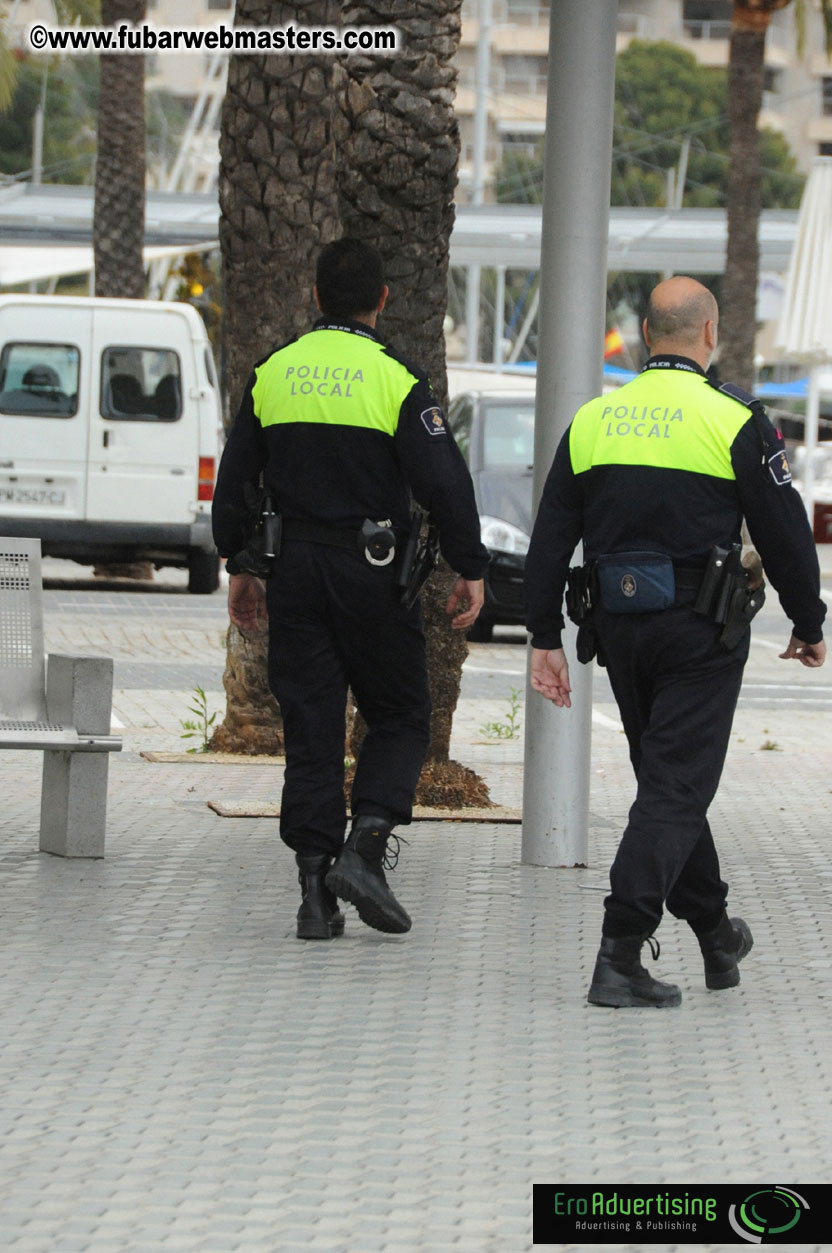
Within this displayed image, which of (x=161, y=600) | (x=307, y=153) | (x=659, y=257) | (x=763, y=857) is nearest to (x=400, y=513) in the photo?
(x=763, y=857)

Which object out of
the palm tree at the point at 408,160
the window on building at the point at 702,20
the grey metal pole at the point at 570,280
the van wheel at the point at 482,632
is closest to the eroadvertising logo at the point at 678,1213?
the grey metal pole at the point at 570,280

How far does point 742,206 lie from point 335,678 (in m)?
17.7

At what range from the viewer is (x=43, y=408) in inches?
748

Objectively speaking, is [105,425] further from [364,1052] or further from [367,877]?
[364,1052]

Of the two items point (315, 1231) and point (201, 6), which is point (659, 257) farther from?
point (201, 6)

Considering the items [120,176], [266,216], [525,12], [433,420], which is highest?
[525,12]

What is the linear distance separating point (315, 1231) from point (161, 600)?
15.5m

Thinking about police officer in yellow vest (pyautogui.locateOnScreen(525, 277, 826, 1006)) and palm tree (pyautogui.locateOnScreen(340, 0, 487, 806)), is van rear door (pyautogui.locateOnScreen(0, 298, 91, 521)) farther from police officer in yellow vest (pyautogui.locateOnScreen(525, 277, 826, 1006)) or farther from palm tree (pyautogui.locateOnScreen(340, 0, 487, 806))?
police officer in yellow vest (pyautogui.locateOnScreen(525, 277, 826, 1006))

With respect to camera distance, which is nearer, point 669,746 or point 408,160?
point 669,746

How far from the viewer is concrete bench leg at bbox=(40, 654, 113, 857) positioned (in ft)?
22.7

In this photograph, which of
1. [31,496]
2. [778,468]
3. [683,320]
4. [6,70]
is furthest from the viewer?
[6,70]

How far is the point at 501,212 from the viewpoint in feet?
133

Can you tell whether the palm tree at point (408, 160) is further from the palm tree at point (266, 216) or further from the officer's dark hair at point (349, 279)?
the officer's dark hair at point (349, 279)

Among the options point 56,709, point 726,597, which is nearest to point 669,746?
point 726,597
